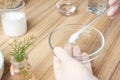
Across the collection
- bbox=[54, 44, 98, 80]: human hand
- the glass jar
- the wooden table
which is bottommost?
the wooden table

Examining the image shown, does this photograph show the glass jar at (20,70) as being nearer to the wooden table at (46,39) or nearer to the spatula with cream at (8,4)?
the wooden table at (46,39)

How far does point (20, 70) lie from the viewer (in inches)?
26.3

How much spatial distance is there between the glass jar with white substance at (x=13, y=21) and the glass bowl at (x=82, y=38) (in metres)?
0.12

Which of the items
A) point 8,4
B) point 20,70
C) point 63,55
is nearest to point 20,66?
point 20,70

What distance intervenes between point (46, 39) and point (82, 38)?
0.13 m

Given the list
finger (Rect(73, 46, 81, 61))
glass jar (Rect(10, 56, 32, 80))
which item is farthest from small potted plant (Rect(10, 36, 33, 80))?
finger (Rect(73, 46, 81, 61))

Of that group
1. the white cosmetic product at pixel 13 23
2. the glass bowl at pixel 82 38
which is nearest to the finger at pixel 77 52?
the glass bowl at pixel 82 38

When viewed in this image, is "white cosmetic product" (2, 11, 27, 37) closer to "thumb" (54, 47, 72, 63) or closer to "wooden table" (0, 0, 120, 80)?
"wooden table" (0, 0, 120, 80)

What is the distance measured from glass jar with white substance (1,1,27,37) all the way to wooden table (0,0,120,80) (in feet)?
0.06

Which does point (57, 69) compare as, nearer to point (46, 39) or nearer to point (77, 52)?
point (77, 52)

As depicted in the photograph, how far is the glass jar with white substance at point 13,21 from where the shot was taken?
827 millimetres

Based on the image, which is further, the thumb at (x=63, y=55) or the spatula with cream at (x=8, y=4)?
the spatula with cream at (x=8, y=4)

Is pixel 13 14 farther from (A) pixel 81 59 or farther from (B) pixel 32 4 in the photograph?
(A) pixel 81 59

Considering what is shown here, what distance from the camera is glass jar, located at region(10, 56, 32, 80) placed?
66 centimetres
